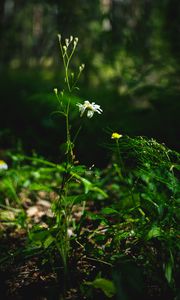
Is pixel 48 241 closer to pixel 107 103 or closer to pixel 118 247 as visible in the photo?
pixel 118 247

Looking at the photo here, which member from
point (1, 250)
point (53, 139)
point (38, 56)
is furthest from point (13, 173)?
point (38, 56)

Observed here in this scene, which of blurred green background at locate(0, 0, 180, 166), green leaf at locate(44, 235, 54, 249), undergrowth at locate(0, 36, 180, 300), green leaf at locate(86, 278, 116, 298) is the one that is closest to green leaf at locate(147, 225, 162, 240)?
undergrowth at locate(0, 36, 180, 300)

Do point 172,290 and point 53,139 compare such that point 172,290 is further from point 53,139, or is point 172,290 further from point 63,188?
point 53,139

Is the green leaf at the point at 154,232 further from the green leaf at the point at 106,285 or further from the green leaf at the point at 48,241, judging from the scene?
the green leaf at the point at 48,241

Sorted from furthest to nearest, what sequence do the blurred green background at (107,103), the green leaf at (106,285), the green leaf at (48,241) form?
the blurred green background at (107,103), the green leaf at (48,241), the green leaf at (106,285)

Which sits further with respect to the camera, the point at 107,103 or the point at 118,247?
the point at 107,103

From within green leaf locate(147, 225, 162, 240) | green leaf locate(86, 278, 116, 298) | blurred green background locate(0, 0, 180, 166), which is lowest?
green leaf locate(86, 278, 116, 298)

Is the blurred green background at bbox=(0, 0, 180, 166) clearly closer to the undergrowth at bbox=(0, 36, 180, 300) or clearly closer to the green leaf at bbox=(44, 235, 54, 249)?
the undergrowth at bbox=(0, 36, 180, 300)

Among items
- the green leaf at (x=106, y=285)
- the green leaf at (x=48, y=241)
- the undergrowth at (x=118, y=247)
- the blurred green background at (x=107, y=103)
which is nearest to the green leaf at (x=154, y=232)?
the undergrowth at (x=118, y=247)

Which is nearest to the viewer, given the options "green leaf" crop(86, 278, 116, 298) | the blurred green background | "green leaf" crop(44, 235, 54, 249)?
"green leaf" crop(86, 278, 116, 298)

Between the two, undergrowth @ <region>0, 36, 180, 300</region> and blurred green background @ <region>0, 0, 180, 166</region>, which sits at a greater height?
blurred green background @ <region>0, 0, 180, 166</region>

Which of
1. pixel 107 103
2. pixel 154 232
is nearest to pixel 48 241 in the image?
pixel 154 232
